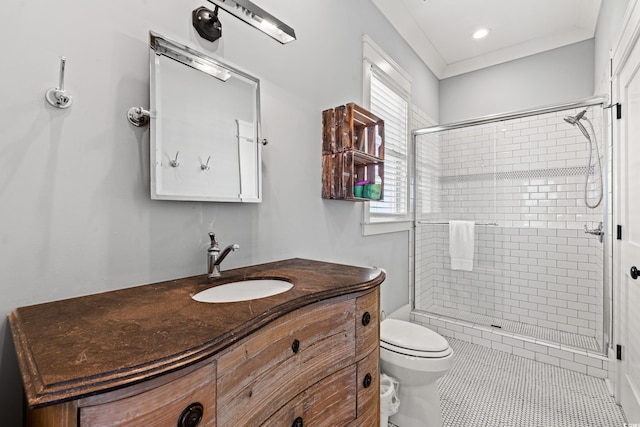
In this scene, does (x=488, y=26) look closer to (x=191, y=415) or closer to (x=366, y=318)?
(x=366, y=318)

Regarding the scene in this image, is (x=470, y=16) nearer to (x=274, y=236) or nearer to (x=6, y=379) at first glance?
(x=274, y=236)

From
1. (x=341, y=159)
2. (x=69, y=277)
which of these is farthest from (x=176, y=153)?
(x=341, y=159)

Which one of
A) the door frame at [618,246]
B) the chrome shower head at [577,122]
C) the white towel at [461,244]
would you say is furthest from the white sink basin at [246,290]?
the chrome shower head at [577,122]

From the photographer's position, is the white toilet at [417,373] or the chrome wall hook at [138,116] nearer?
the chrome wall hook at [138,116]

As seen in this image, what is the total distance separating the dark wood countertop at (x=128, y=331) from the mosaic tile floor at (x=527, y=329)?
2.33 meters

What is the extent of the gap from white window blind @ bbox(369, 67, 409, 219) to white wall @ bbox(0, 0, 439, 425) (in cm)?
106

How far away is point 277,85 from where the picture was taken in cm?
154

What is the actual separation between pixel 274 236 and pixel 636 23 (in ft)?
6.55

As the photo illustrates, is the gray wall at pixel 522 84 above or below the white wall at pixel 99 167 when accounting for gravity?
above

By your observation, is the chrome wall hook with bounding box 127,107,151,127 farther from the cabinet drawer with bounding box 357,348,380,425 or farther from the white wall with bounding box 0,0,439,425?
the cabinet drawer with bounding box 357,348,380,425

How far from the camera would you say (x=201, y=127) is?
121 centimetres

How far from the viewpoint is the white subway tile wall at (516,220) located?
2674 mm

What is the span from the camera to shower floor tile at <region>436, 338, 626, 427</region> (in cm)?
166

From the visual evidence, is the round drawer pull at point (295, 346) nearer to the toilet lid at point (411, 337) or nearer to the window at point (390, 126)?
the toilet lid at point (411, 337)
